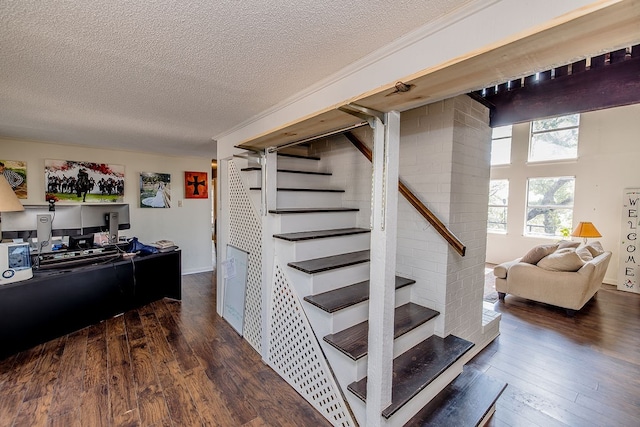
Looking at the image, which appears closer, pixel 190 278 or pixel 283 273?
pixel 283 273

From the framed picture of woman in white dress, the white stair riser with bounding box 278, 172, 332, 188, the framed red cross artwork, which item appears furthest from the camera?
the framed red cross artwork

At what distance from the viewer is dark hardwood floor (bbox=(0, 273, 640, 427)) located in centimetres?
185

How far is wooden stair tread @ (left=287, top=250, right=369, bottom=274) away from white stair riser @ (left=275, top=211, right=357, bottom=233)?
0.33 metres

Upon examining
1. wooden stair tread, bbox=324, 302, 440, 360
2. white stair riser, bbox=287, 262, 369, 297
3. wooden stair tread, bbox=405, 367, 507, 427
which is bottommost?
wooden stair tread, bbox=405, 367, 507, 427

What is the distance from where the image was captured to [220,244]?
343 cm

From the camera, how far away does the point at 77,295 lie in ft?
9.68

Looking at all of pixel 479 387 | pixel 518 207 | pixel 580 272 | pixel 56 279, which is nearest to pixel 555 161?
pixel 518 207

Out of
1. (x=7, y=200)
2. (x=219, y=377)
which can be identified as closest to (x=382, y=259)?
(x=219, y=377)

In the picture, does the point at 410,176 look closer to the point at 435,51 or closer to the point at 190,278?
the point at 435,51

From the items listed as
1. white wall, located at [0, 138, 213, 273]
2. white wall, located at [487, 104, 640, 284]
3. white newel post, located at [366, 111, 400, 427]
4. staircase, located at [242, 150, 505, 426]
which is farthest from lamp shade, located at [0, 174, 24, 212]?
white wall, located at [487, 104, 640, 284]

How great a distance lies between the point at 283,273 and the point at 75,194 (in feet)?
13.5

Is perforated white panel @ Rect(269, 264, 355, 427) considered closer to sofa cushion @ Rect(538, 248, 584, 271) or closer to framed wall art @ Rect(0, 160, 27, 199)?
sofa cushion @ Rect(538, 248, 584, 271)

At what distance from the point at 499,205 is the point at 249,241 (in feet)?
20.6

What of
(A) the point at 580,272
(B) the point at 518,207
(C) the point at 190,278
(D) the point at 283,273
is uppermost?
(B) the point at 518,207
